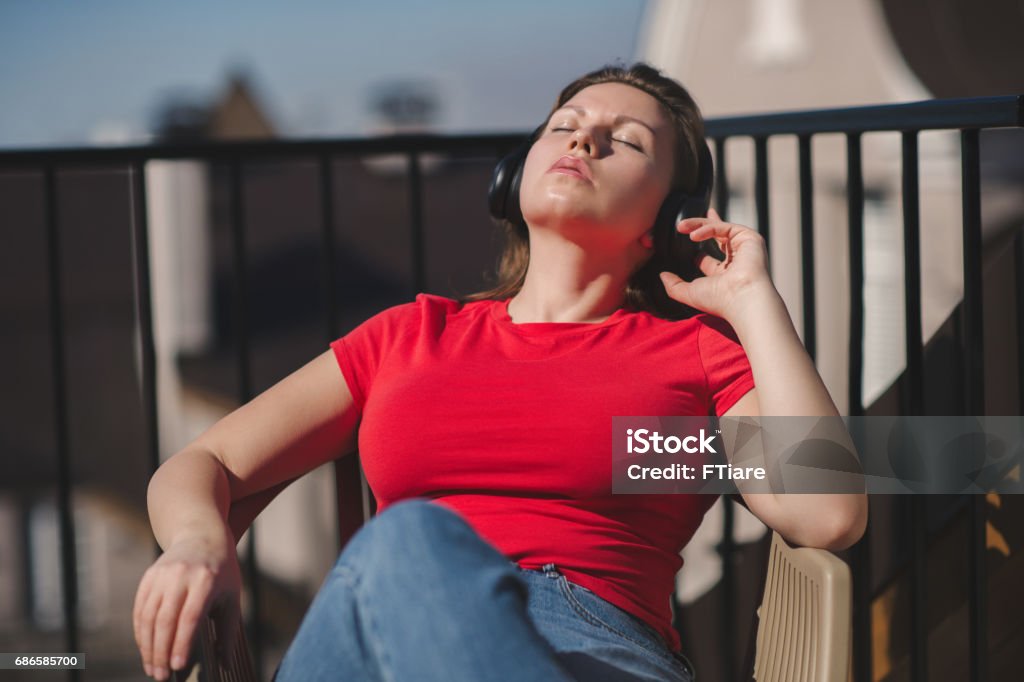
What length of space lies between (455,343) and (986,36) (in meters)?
8.06

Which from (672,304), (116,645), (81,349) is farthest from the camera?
(81,349)

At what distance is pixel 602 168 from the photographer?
2.01m

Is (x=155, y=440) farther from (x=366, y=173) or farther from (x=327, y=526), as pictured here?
(x=366, y=173)

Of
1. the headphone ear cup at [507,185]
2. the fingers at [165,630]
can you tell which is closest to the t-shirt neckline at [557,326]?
the headphone ear cup at [507,185]

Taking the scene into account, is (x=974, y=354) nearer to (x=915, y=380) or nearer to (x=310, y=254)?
(x=915, y=380)

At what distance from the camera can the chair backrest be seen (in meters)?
1.45

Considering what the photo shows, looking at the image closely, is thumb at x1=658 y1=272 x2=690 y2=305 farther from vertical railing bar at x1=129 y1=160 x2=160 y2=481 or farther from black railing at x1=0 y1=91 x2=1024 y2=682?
vertical railing bar at x1=129 y1=160 x2=160 y2=481

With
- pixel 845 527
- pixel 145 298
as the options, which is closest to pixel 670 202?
pixel 845 527

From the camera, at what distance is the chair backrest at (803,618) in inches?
57.0

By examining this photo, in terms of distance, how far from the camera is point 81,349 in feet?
82.9

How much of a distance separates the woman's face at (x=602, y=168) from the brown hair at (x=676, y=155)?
0.04 m

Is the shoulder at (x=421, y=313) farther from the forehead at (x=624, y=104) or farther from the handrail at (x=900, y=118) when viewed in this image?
the handrail at (x=900, y=118)

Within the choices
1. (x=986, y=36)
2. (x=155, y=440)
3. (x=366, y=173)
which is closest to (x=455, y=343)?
(x=155, y=440)

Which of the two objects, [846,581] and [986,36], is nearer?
[846,581]
